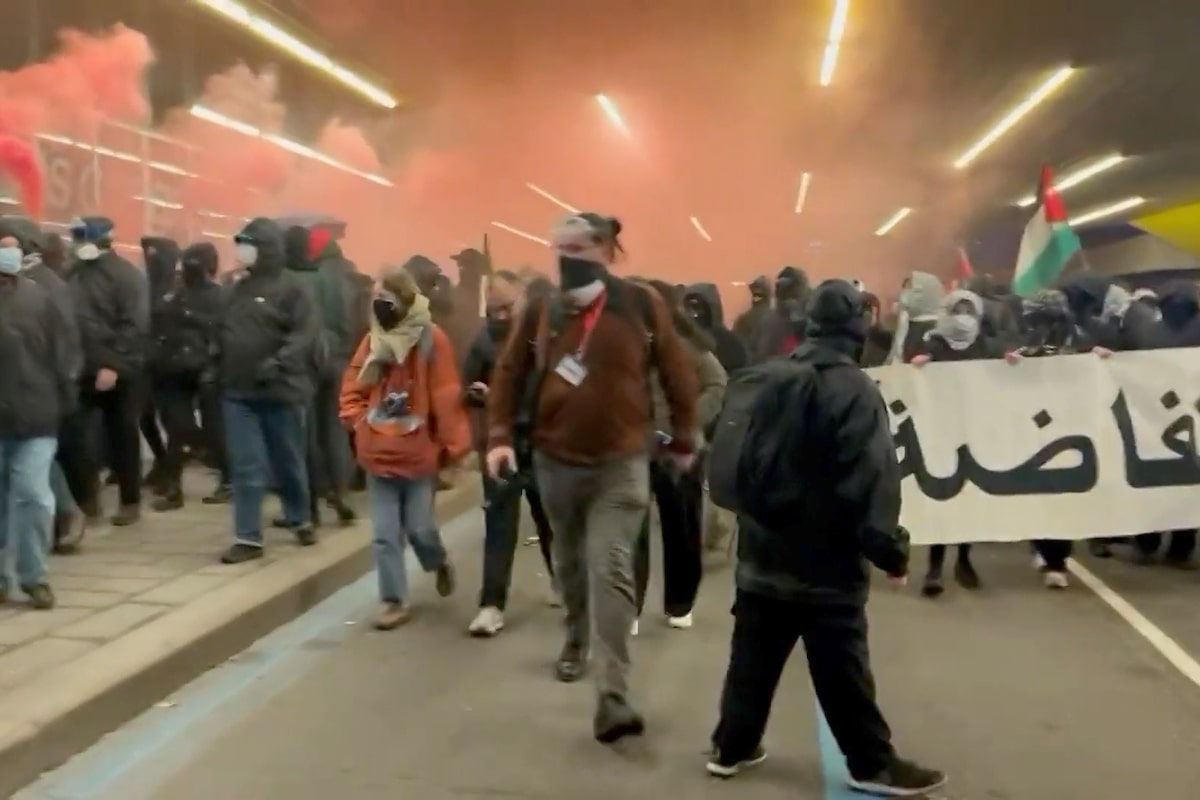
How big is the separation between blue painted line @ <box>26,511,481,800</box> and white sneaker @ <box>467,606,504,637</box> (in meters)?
0.56

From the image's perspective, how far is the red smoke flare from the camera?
10.3 meters

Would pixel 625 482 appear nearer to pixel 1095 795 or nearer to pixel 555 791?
pixel 555 791

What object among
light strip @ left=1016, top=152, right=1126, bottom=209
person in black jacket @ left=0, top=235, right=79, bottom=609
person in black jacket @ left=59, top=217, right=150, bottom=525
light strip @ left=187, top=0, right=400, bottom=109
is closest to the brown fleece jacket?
person in black jacket @ left=0, top=235, right=79, bottom=609

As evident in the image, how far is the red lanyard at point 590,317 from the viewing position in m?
4.64

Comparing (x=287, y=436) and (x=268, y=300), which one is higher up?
(x=268, y=300)

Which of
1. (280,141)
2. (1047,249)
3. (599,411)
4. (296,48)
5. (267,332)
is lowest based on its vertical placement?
(599,411)

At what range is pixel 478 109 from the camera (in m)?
14.2

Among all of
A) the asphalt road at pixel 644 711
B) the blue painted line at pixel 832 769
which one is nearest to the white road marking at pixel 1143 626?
the asphalt road at pixel 644 711

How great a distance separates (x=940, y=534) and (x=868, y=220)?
45.4ft

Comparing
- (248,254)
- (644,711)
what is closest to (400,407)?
(248,254)

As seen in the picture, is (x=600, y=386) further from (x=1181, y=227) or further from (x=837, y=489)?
(x=1181, y=227)

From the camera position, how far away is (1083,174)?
24.9 m

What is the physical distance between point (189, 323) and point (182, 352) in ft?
0.59

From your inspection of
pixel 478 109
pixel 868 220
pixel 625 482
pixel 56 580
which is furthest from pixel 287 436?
pixel 868 220
